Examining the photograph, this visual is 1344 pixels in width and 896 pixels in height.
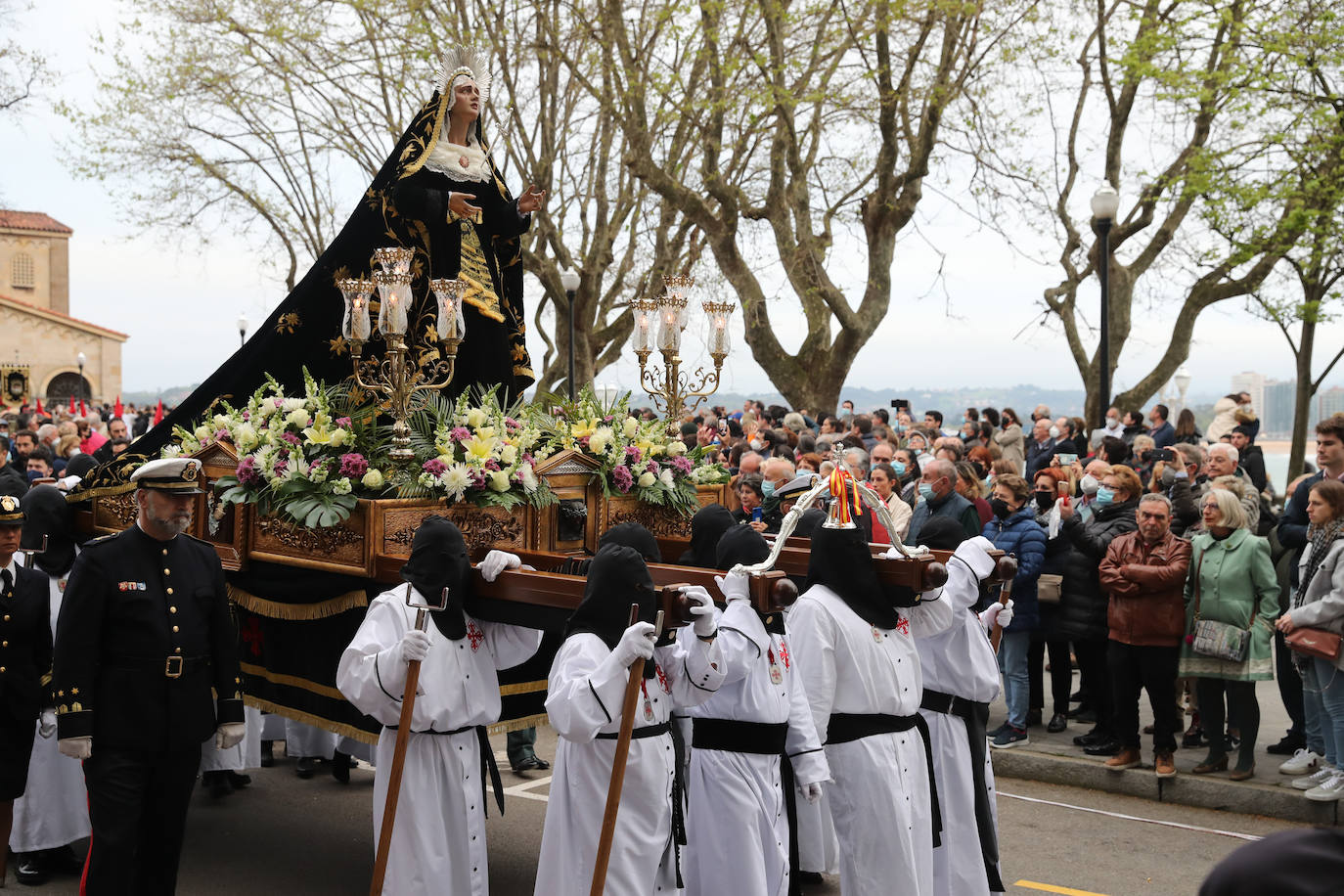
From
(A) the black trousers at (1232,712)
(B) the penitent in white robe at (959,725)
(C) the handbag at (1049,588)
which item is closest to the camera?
(B) the penitent in white robe at (959,725)

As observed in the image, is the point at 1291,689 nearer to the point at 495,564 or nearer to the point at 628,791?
the point at 628,791

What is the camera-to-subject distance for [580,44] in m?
19.2

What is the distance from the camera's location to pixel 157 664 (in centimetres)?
520

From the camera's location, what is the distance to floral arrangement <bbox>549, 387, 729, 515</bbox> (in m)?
6.66

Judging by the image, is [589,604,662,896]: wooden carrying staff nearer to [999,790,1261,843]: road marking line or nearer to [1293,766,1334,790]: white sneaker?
[999,790,1261,843]: road marking line

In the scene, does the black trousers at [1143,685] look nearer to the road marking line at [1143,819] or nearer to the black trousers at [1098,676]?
the black trousers at [1098,676]

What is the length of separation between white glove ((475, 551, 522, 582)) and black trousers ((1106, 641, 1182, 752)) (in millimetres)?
4484

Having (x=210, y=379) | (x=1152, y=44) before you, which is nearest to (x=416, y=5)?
(x=1152, y=44)

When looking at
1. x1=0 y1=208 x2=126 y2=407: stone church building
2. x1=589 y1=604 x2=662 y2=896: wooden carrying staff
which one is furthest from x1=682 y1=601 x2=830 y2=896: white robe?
x1=0 y1=208 x2=126 y2=407: stone church building

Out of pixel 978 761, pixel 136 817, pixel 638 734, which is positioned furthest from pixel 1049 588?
pixel 136 817

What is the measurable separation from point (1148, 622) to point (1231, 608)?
0.49m

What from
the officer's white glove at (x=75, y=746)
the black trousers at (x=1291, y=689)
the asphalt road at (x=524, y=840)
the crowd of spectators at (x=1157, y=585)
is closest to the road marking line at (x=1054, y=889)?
the asphalt road at (x=524, y=840)

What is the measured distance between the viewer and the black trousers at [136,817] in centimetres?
501

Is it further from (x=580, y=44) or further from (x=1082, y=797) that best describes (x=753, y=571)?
(x=580, y=44)
